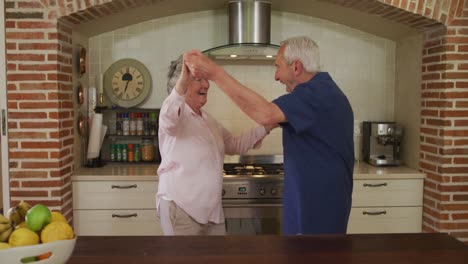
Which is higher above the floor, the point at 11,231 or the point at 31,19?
the point at 31,19

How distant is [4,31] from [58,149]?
2.68ft

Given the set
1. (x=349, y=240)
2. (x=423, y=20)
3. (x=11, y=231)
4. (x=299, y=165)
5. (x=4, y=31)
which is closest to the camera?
(x=11, y=231)

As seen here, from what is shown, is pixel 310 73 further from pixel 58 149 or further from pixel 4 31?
pixel 4 31

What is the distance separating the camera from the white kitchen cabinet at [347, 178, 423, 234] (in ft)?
11.1

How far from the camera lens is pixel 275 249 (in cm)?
158

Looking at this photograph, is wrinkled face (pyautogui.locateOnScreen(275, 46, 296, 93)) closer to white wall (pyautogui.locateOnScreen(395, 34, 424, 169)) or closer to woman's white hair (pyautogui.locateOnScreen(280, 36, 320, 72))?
woman's white hair (pyautogui.locateOnScreen(280, 36, 320, 72))

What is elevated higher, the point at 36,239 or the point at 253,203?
the point at 36,239

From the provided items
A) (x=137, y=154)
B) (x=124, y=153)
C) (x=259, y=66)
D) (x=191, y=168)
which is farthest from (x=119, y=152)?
(x=191, y=168)

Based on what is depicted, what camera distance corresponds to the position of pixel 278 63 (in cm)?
211

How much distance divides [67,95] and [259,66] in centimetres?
156

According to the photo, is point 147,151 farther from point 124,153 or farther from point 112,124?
point 112,124

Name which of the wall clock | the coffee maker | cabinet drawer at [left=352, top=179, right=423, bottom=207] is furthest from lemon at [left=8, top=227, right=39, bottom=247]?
the coffee maker

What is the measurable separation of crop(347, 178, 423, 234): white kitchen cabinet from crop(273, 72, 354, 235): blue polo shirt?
1370 mm

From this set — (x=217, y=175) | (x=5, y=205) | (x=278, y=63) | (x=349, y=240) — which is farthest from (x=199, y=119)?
(x=5, y=205)
